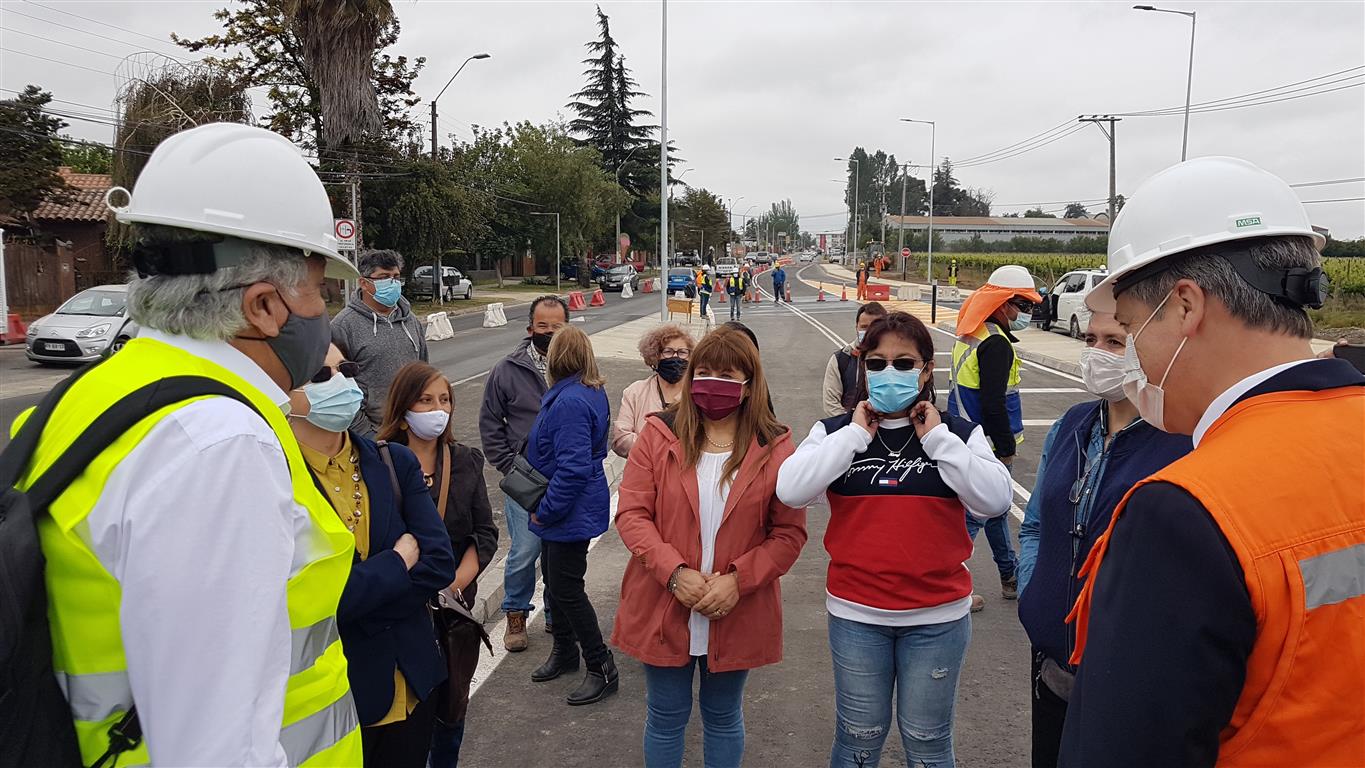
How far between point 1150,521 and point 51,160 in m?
29.1

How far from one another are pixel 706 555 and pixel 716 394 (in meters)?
0.63

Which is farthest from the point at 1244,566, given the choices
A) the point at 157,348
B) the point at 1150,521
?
the point at 157,348

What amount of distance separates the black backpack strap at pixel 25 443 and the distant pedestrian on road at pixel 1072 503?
8.23 feet

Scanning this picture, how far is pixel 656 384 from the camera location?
5.06 metres

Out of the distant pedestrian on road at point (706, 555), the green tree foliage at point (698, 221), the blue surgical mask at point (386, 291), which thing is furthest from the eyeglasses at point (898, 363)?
the green tree foliage at point (698, 221)

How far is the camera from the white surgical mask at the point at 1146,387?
1589 mm

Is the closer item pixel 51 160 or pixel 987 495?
pixel 987 495

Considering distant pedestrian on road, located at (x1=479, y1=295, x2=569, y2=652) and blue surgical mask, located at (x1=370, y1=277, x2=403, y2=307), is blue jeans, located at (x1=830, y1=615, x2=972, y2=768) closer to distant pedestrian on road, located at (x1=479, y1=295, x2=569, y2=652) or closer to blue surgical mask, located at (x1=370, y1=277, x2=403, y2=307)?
distant pedestrian on road, located at (x1=479, y1=295, x2=569, y2=652)

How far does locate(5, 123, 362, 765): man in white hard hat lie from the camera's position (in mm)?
1283

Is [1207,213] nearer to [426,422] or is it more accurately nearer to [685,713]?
[685,713]

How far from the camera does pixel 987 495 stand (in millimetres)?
3094

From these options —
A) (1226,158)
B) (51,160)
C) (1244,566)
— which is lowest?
(1244,566)

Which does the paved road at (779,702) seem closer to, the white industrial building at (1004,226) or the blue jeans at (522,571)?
the blue jeans at (522,571)

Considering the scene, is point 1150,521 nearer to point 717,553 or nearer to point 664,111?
point 717,553
